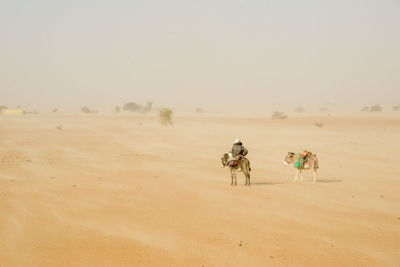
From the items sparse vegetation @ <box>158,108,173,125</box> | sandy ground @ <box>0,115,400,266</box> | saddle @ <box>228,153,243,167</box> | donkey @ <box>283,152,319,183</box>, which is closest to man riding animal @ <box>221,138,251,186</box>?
saddle @ <box>228,153,243,167</box>

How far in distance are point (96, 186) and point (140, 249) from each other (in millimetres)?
6547

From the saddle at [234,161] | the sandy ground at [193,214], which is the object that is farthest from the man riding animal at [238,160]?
the sandy ground at [193,214]

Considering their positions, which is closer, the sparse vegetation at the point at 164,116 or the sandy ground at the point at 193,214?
the sandy ground at the point at 193,214

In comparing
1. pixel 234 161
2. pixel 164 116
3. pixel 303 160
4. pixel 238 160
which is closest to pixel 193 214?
pixel 234 161

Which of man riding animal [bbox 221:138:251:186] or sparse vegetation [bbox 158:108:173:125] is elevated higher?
sparse vegetation [bbox 158:108:173:125]

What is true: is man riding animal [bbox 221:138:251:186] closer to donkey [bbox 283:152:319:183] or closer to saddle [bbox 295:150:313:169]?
donkey [bbox 283:152:319:183]

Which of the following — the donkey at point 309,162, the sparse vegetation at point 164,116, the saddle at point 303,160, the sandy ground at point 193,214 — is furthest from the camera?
the sparse vegetation at point 164,116

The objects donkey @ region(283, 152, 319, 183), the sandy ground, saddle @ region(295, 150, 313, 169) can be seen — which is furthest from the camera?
saddle @ region(295, 150, 313, 169)

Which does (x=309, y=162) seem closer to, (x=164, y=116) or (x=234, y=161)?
(x=234, y=161)

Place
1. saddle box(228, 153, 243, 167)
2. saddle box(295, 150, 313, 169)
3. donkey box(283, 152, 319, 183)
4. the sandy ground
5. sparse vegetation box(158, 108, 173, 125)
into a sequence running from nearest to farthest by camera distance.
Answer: the sandy ground, saddle box(228, 153, 243, 167), donkey box(283, 152, 319, 183), saddle box(295, 150, 313, 169), sparse vegetation box(158, 108, 173, 125)

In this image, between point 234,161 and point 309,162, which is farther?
point 309,162

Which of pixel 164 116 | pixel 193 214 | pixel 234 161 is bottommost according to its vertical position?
pixel 193 214

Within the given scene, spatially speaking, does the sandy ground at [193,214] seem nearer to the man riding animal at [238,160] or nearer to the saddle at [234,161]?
the man riding animal at [238,160]

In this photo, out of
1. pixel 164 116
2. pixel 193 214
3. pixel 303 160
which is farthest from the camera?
pixel 164 116
